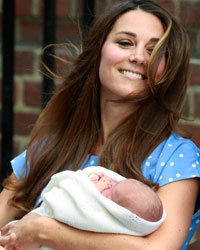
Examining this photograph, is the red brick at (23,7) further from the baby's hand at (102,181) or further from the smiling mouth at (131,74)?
the baby's hand at (102,181)

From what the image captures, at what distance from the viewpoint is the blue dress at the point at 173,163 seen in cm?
271

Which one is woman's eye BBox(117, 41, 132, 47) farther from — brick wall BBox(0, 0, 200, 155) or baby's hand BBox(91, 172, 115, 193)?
baby's hand BBox(91, 172, 115, 193)

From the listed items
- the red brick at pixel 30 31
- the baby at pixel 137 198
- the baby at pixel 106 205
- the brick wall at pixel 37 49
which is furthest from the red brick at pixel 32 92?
the baby at pixel 137 198

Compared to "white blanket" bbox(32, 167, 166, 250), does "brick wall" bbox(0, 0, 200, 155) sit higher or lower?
higher

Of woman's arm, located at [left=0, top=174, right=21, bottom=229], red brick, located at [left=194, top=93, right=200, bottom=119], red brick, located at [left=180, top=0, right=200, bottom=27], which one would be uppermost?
red brick, located at [left=180, top=0, right=200, bottom=27]

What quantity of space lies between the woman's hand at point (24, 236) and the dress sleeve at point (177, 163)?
54 centimetres

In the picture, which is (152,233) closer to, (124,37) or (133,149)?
(133,149)

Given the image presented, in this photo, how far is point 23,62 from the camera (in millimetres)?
3488

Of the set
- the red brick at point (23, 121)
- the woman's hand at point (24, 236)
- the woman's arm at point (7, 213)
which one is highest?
the red brick at point (23, 121)

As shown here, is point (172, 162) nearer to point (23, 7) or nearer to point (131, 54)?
point (131, 54)

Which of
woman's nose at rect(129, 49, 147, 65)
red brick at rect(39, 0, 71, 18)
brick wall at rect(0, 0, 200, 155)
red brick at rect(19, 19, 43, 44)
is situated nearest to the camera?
woman's nose at rect(129, 49, 147, 65)

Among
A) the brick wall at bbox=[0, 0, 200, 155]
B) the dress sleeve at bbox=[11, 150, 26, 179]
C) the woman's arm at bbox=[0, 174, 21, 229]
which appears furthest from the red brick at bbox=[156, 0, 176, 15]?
the woman's arm at bbox=[0, 174, 21, 229]

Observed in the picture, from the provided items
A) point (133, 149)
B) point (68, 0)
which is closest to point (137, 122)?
point (133, 149)

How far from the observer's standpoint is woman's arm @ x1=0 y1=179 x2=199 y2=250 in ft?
8.23
